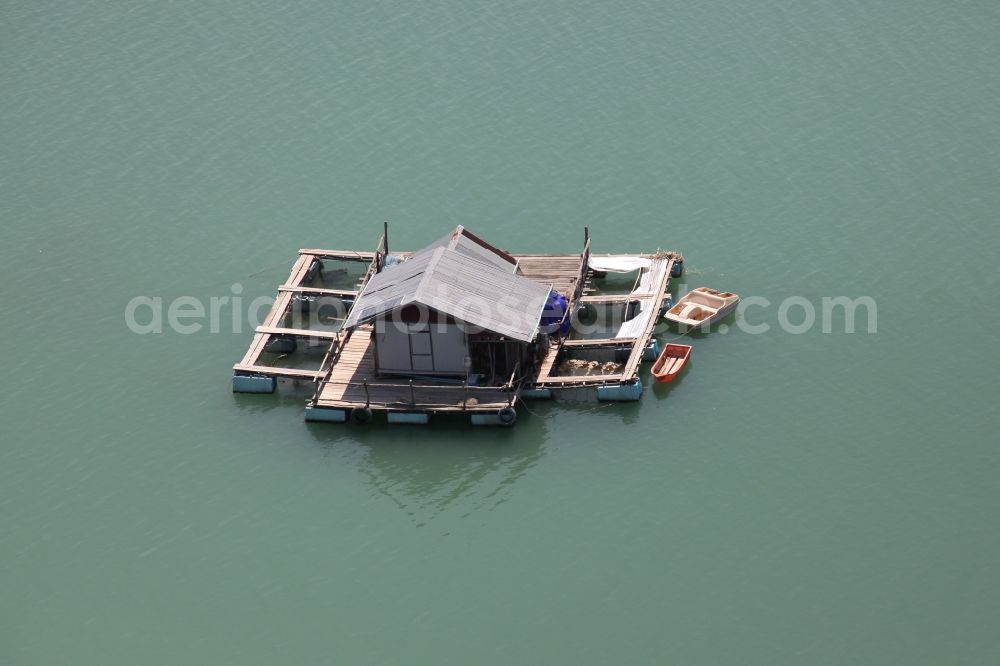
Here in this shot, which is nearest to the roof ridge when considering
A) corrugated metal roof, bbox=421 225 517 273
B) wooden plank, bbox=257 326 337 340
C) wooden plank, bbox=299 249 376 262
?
corrugated metal roof, bbox=421 225 517 273

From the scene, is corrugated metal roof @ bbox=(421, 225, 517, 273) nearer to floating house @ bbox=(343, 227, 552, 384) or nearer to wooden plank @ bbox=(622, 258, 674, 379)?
floating house @ bbox=(343, 227, 552, 384)

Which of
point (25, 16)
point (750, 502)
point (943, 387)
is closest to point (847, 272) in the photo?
A: point (943, 387)

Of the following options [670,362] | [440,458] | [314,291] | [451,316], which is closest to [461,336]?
[451,316]

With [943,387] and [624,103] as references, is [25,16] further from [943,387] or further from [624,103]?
[943,387]

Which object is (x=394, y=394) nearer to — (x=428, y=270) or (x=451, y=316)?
(x=451, y=316)

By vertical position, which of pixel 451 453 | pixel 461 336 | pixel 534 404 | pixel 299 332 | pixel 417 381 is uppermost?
pixel 299 332

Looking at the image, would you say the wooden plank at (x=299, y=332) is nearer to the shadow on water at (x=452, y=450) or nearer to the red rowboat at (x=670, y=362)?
the shadow on water at (x=452, y=450)
